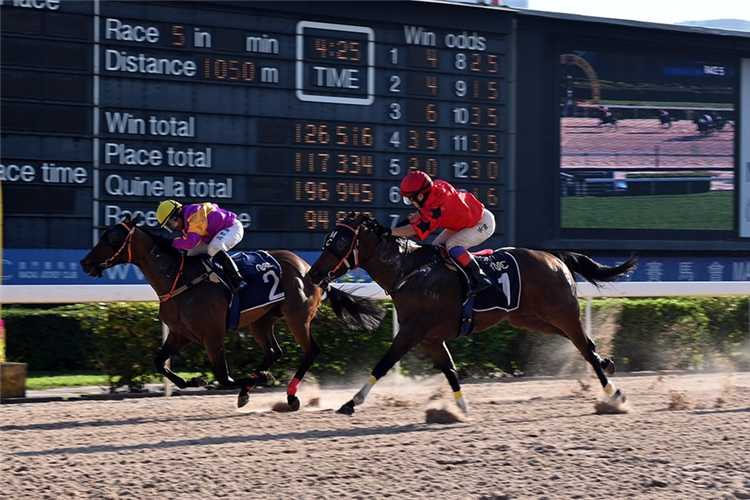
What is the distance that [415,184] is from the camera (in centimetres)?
538

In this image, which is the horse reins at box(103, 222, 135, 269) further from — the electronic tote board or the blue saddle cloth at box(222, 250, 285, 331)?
the electronic tote board

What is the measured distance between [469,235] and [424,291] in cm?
45

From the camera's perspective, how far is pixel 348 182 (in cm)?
898

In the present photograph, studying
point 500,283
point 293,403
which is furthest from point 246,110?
point 500,283

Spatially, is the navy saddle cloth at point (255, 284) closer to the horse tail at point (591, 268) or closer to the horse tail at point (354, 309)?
the horse tail at point (354, 309)

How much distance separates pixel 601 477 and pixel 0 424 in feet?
9.81

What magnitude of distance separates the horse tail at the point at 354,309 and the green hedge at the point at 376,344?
2.31 ft

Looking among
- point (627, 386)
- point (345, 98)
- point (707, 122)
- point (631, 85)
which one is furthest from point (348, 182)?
point (707, 122)

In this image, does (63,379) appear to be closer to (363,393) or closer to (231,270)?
(231,270)

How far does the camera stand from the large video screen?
10930 mm

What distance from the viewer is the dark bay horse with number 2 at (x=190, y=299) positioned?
5496 mm

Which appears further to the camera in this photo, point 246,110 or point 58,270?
point 246,110

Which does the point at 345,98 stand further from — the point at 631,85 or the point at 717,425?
the point at 717,425

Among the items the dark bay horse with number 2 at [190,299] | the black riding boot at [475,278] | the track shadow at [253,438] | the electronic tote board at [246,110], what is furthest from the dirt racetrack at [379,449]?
the electronic tote board at [246,110]
